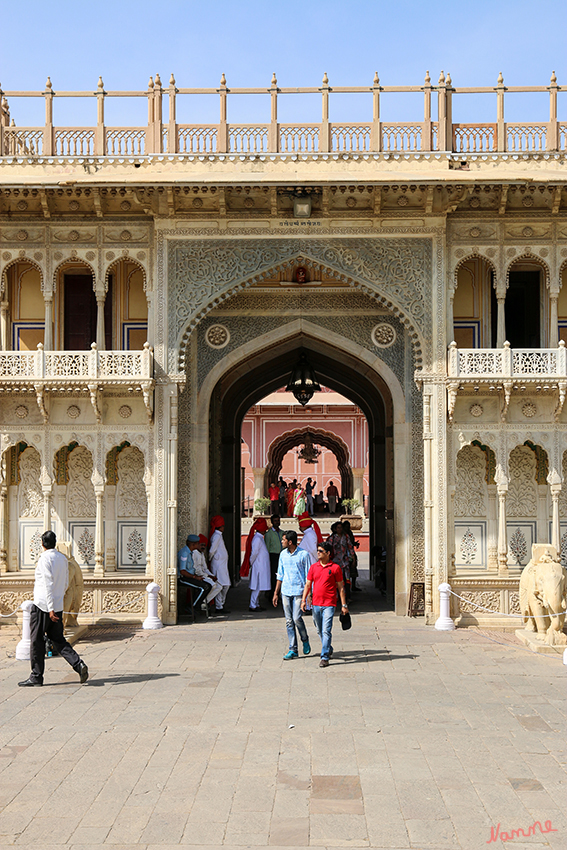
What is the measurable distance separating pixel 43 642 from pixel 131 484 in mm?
4751

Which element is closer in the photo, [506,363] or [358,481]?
[506,363]

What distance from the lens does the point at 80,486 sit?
13078 mm

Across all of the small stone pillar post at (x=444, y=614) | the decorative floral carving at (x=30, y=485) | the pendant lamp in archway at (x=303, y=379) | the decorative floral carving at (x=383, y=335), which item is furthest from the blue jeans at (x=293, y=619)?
the pendant lamp in archway at (x=303, y=379)

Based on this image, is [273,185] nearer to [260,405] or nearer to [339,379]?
[339,379]

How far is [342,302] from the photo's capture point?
13539 mm

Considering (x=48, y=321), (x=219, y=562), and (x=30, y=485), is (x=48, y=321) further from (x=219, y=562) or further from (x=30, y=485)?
(x=219, y=562)

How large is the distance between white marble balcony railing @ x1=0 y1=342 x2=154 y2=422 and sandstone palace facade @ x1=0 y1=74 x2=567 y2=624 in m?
0.03

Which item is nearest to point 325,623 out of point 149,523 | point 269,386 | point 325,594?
point 325,594

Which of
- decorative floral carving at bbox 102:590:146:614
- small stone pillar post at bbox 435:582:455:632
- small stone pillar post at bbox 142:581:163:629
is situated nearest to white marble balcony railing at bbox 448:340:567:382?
small stone pillar post at bbox 435:582:455:632

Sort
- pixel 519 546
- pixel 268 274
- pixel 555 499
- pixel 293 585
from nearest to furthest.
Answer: pixel 293 585
pixel 555 499
pixel 268 274
pixel 519 546

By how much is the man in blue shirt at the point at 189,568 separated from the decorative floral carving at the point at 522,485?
15.0 feet

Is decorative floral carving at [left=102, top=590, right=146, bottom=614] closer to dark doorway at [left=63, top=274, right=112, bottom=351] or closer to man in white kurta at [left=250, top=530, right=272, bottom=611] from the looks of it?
man in white kurta at [left=250, top=530, right=272, bottom=611]

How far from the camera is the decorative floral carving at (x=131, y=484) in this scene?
13.0m

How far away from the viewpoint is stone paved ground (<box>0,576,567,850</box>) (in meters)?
4.97
